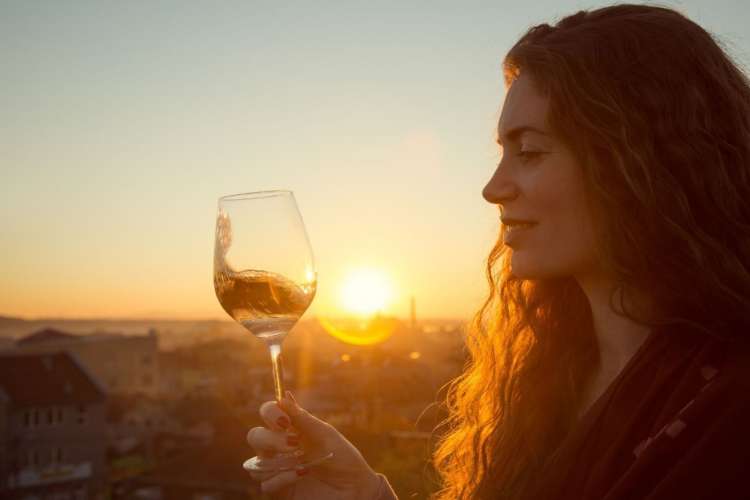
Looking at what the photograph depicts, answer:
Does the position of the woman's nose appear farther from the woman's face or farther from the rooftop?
the rooftop

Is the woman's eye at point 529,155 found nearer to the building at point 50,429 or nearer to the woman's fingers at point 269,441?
the woman's fingers at point 269,441

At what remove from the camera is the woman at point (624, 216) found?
1.43 m

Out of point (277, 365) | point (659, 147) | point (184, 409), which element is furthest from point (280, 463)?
point (184, 409)

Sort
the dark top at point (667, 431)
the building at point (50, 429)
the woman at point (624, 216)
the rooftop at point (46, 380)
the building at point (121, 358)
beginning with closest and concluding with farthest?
the dark top at point (667, 431) → the woman at point (624, 216) → the building at point (50, 429) → the rooftop at point (46, 380) → the building at point (121, 358)

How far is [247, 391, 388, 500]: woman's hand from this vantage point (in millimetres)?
1565

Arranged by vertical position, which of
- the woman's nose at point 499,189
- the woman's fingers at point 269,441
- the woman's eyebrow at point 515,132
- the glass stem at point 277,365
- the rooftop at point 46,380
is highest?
the woman's eyebrow at point 515,132

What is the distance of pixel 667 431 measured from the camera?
4.01ft

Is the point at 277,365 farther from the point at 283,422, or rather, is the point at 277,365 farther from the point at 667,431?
the point at 667,431

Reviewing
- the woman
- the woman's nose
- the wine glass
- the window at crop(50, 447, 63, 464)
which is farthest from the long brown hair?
Answer: the window at crop(50, 447, 63, 464)

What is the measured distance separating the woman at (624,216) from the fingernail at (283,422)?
0.02 m

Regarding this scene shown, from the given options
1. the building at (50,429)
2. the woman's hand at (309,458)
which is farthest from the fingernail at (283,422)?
the building at (50,429)

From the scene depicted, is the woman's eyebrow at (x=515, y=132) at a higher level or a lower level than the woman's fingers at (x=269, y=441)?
higher

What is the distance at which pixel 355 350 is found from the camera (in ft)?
37.4

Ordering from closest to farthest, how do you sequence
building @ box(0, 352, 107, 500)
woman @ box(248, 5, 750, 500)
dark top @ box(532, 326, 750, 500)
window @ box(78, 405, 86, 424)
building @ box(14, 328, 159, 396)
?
dark top @ box(532, 326, 750, 500) → woman @ box(248, 5, 750, 500) → building @ box(0, 352, 107, 500) → window @ box(78, 405, 86, 424) → building @ box(14, 328, 159, 396)
